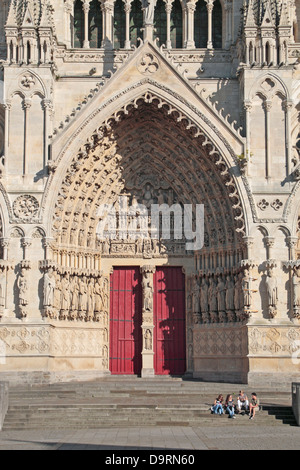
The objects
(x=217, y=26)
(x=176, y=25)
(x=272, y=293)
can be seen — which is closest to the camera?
(x=272, y=293)

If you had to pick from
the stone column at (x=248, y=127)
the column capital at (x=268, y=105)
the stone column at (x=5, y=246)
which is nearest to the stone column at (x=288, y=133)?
the column capital at (x=268, y=105)

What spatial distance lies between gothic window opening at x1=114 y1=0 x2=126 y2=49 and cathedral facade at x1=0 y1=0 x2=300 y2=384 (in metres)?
0.05

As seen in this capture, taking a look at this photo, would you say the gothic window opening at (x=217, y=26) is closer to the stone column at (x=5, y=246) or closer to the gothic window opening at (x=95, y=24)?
the gothic window opening at (x=95, y=24)

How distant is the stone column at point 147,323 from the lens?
22062mm

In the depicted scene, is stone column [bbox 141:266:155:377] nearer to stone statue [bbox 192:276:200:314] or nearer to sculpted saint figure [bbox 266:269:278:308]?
stone statue [bbox 192:276:200:314]

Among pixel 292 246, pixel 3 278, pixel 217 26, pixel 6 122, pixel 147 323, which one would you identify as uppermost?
pixel 217 26

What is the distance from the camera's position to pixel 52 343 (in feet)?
67.3

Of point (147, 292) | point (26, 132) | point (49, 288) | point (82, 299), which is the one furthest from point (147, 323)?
point (26, 132)

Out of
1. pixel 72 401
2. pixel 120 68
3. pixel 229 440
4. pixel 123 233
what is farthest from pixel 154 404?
pixel 120 68

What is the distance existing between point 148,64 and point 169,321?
762cm

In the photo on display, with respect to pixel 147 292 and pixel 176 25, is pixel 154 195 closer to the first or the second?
pixel 147 292

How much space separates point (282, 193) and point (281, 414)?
6544 mm

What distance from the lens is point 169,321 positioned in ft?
73.9

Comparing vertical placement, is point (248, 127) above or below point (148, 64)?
below
